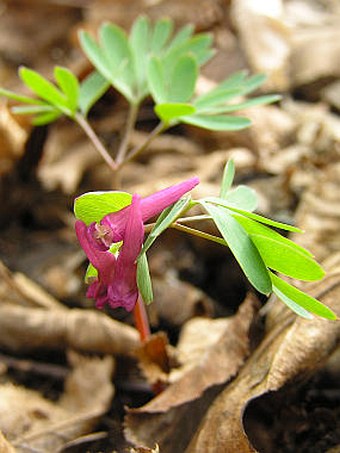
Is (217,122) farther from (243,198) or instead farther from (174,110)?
(243,198)

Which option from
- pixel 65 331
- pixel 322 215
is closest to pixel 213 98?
pixel 322 215

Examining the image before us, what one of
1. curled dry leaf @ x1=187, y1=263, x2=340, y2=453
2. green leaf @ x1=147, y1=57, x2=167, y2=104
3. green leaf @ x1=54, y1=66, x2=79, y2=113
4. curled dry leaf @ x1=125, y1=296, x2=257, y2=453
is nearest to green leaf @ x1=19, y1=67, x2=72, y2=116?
green leaf @ x1=54, y1=66, x2=79, y2=113

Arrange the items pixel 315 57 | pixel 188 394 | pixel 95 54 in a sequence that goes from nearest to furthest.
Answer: pixel 188 394 → pixel 95 54 → pixel 315 57

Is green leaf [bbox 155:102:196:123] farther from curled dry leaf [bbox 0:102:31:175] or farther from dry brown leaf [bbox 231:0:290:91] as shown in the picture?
dry brown leaf [bbox 231:0:290:91]

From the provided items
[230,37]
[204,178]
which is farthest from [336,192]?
[230,37]

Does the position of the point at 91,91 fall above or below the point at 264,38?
above

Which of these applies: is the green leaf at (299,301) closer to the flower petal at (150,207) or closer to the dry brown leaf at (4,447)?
A: the flower petal at (150,207)

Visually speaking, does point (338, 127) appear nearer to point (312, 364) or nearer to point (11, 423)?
point (312, 364)
